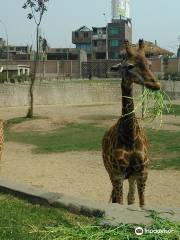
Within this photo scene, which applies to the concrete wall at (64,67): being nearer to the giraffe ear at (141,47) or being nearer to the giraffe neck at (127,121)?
the giraffe neck at (127,121)

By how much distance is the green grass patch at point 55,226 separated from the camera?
4855 millimetres

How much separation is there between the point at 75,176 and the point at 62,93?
21.1 metres

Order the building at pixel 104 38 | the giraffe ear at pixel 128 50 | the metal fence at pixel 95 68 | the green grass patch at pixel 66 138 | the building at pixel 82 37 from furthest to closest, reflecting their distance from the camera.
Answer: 1. the building at pixel 82 37
2. the building at pixel 104 38
3. the metal fence at pixel 95 68
4. the green grass patch at pixel 66 138
5. the giraffe ear at pixel 128 50

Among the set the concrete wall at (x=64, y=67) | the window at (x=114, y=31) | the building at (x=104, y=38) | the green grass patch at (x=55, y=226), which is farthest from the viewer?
the window at (x=114, y=31)

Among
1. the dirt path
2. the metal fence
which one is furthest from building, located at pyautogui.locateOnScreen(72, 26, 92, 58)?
the dirt path

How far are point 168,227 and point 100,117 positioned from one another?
19.8m

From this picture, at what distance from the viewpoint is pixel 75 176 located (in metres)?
11.2

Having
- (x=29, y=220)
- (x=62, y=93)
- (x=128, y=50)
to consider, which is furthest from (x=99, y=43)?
(x=29, y=220)

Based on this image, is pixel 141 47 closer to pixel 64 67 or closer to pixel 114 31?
pixel 64 67

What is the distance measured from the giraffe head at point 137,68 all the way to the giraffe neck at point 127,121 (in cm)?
16

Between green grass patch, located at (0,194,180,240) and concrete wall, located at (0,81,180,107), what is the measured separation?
2053 cm

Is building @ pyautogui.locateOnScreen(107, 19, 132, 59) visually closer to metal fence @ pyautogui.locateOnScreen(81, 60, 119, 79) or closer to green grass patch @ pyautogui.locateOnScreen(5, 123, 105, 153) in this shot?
metal fence @ pyautogui.locateOnScreen(81, 60, 119, 79)

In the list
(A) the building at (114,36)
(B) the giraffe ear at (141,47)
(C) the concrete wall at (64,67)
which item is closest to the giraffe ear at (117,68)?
(B) the giraffe ear at (141,47)

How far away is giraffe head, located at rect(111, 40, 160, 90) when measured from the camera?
18.6 feet
